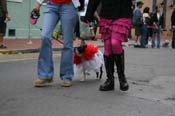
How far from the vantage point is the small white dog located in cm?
772

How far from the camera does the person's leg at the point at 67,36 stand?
721 cm

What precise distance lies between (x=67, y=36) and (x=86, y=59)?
660mm

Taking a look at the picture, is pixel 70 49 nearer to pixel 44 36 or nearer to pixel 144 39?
pixel 44 36

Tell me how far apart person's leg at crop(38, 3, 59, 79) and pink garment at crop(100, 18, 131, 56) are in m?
0.71

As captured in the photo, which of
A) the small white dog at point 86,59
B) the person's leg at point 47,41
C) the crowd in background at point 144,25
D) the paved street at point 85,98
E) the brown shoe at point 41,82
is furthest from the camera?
the crowd in background at point 144,25

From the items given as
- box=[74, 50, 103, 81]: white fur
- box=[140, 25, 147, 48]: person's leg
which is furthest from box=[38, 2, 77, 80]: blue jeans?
box=[140, 25, 147, 48]: person's leg

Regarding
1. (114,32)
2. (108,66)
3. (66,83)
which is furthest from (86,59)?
(114,32)

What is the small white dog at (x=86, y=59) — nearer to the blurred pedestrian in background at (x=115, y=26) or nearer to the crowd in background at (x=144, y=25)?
the blurred pedestrian in background at (x=115, y=26)

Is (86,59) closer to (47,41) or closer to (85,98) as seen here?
(47,41)

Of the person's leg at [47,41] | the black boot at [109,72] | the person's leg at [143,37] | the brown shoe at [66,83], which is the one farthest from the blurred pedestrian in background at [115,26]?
the person's leg at [143,37]

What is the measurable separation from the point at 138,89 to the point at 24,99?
1.81 m

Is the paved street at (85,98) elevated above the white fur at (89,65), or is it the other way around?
the white fur at (89,65)

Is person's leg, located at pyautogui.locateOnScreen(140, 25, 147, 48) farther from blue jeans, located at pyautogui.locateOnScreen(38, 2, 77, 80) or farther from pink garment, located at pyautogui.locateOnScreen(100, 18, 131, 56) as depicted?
pink garment, located at pyautogui.locateOnScreen(100, 18, 131, 56)

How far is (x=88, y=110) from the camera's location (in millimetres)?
5828
